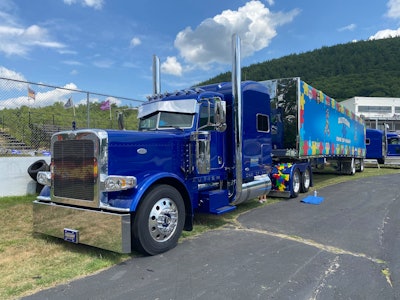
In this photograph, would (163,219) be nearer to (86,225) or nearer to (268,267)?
(86,225)

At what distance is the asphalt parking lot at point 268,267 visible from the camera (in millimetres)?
3684

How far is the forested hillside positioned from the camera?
94.3m

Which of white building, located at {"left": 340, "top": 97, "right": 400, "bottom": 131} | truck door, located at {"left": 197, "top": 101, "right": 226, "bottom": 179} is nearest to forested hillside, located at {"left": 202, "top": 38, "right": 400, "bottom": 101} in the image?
white building, located at {"left": 340, "top": 97, "right": 400, "bottom": 131}

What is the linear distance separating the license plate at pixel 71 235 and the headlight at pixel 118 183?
829 mm

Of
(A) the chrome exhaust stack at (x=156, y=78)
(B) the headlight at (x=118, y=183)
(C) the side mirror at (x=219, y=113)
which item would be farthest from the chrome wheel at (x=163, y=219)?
(A) the chrome exhaust stack at (x=156, y=78)

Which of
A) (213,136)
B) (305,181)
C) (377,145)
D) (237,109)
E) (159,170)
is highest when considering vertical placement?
(237,109)

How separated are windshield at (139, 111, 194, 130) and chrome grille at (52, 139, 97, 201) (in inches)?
70.9

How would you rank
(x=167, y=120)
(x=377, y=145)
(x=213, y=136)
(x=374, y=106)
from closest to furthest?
1. (x=167, y=120)
2. (x=213, y=136)
3. (x=377, y=145)
4. (x=374, y=106)

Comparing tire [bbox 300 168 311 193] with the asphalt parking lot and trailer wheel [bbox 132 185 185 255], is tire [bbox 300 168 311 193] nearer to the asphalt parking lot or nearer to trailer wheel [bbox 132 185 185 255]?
the asphalt parking lot

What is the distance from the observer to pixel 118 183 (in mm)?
4414

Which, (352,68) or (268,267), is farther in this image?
(352,68)

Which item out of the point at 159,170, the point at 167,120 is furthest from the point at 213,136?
the point at 159,170

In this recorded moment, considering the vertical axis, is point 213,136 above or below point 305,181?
above

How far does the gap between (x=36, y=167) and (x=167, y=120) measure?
14.9 feet
